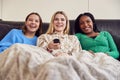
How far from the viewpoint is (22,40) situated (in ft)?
6.74

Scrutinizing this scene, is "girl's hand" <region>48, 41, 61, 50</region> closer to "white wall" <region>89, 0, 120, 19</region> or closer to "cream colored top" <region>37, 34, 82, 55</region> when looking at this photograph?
"cream colored top" <region>37, 34, 82, 55</region>

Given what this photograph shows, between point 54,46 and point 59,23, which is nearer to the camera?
point 54,46

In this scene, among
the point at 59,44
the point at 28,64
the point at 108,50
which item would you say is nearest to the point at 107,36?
the point at 108,50

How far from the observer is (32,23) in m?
2.09

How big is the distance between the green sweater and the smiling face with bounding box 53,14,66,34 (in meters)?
0.24

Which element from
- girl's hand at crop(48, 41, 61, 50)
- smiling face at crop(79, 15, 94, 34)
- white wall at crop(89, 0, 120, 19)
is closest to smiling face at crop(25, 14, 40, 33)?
girl's hand at crop(48, 41, 61, 50)

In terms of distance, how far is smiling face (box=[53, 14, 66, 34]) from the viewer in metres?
2.04

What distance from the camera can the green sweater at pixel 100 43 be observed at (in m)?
2.02

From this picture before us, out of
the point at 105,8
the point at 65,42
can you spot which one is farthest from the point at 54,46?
the point at 105,8

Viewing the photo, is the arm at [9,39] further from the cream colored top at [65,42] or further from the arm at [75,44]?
the arm at [75,44]

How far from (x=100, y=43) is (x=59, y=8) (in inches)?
38.6

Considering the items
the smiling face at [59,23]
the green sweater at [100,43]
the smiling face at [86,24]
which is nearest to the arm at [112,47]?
the green sweater at [100,43]

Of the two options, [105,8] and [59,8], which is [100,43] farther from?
[59,8]

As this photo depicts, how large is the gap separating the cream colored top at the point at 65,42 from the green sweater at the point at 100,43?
10 cm
